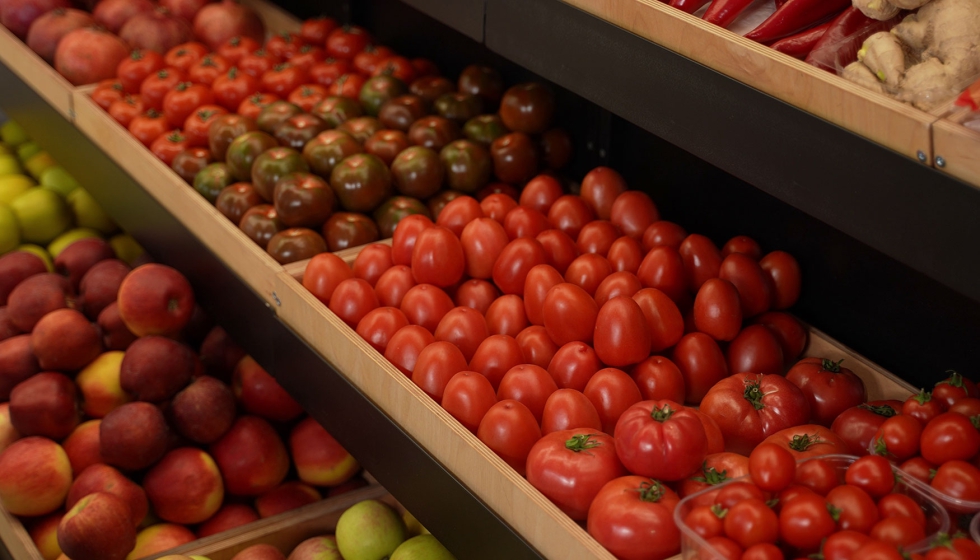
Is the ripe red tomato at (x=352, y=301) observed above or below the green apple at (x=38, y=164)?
above

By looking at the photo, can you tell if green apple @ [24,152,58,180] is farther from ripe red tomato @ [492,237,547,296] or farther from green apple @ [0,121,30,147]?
ripe red tomato @ [492,237,547,296]

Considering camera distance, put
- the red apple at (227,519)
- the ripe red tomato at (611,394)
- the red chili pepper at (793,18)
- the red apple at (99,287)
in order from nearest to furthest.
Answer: the red chili pepper at (793,18) < the ripe red tomato at (611,394) < the red apple at (227,519) < the red apple at (99,287)

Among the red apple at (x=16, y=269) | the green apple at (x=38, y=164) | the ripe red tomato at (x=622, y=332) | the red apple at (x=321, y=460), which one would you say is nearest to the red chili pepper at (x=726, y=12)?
the ripe red tomato at (x=622, y=332)

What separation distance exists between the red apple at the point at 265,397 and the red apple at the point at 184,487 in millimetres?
231

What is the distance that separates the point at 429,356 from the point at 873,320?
2.91 feet

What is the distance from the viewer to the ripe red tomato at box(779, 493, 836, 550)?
3.57 feet

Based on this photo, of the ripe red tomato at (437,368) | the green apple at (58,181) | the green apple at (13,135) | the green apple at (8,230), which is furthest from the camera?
the green apple at (13,135)

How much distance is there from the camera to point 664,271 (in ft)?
6.11

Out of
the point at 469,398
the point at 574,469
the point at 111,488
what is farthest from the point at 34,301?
the point at 574,469

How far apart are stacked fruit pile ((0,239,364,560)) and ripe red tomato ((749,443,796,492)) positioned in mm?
1474

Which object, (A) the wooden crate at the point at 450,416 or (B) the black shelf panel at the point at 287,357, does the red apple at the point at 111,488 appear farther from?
(A) the wooden crate at the point at 450,416

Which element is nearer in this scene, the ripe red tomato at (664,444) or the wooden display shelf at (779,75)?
the wooden display shelf at (779,75)

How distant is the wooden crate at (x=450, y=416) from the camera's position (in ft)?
4.58

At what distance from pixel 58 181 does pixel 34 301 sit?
97 cm
